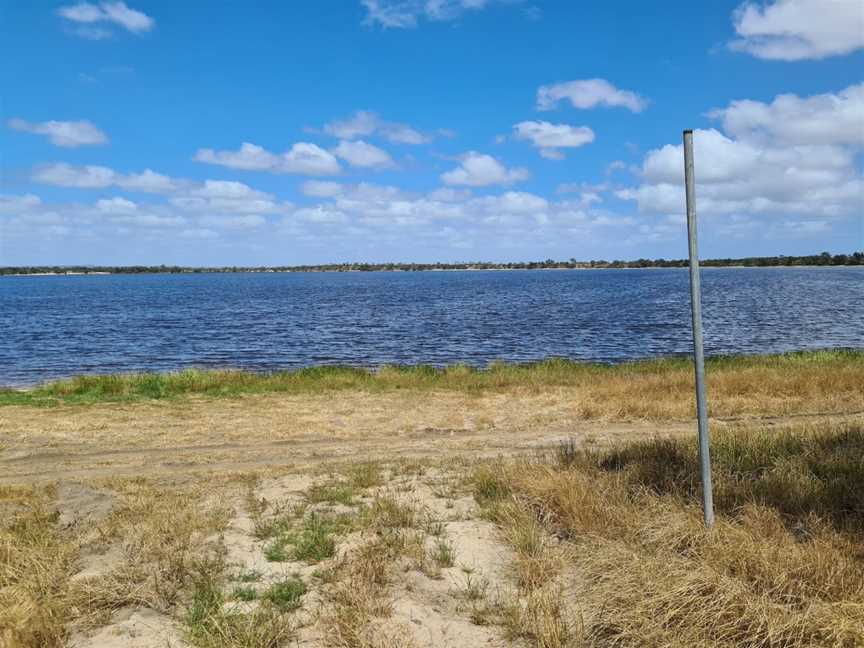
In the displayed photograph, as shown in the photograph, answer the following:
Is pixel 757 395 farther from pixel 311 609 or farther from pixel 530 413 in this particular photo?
pixel 311 609

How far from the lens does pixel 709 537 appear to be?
5.78m

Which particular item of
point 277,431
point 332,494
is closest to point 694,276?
point 332,494

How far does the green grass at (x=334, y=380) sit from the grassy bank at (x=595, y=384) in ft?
0.10

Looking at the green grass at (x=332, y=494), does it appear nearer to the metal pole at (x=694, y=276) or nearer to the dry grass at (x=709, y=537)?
the dry grass at (x=709, y=537)

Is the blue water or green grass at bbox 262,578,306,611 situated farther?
the blue water

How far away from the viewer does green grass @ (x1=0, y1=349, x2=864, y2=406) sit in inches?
→ 749

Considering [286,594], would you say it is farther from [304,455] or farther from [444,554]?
[304,455]

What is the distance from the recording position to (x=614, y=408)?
15180mm

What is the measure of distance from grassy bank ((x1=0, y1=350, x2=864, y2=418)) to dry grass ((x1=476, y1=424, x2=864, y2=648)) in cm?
607

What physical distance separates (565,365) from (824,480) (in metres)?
16.2

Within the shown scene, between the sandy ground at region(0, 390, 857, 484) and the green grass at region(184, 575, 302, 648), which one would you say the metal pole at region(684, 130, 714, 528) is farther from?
the sandy ground at region(0, 390, 857, 484)

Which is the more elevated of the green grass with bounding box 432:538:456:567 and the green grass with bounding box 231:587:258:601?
the green grass with bounding box 231:587:258:601

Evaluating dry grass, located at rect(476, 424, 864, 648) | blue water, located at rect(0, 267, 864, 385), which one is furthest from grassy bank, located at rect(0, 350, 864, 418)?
blue water, located at rect(0, 267, 864, 385)

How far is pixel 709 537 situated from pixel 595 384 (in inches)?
523
